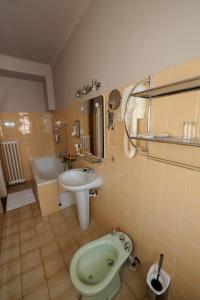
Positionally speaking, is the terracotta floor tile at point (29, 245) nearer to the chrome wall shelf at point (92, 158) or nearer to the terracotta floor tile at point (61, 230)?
the terracotta floor tile at point (61, 230)

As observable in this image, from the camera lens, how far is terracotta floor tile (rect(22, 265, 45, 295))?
118 centimetres

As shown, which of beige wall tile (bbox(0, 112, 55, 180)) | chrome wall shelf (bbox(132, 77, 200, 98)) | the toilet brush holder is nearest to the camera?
chrome wall shelf (bbox(132, 77, 200, 98))

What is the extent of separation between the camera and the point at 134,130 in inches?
39.6

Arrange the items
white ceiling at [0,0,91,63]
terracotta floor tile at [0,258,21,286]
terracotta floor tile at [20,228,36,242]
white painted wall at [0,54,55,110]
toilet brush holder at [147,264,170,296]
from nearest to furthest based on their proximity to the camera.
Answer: toilet brush holder at [147,264,170,296]
terracotta floor tile at [0,258,21,286]
white ceiling at [0,0,91,63]
terracotta floor tile at [20,228,36,242]
white painted wall at [0,54,55,110]

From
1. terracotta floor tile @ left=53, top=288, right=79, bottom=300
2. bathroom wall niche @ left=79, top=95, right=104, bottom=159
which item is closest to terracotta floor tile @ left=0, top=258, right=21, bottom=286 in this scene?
terracotta floor tile @ left=53, top=288, right=79, bottom=300

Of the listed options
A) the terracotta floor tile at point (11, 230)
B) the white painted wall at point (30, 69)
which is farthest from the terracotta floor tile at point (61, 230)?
the white painted wall at point (30, 69)

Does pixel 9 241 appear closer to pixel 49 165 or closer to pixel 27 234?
pixel 27 234

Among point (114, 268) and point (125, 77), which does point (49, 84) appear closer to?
point (125, 77)

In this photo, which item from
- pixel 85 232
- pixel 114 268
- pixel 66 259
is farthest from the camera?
pixel 85 232

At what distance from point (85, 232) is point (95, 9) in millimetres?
2556

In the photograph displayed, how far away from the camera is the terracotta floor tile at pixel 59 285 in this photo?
1140mm

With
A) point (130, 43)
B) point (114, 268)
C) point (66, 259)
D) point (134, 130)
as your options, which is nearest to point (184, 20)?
point (130, 43)

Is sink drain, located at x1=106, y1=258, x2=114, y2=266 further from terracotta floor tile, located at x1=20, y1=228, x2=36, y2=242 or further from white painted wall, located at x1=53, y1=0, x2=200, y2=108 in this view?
white painted wall, located at x1=53, y1=0, x2=200, y2=108

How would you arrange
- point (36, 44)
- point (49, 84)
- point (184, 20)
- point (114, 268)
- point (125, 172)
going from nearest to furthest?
1. point (184, 20)
2. point (114, 268)
3. point (125, 172)
4. point (36, 44)
5. point (49, 84)
